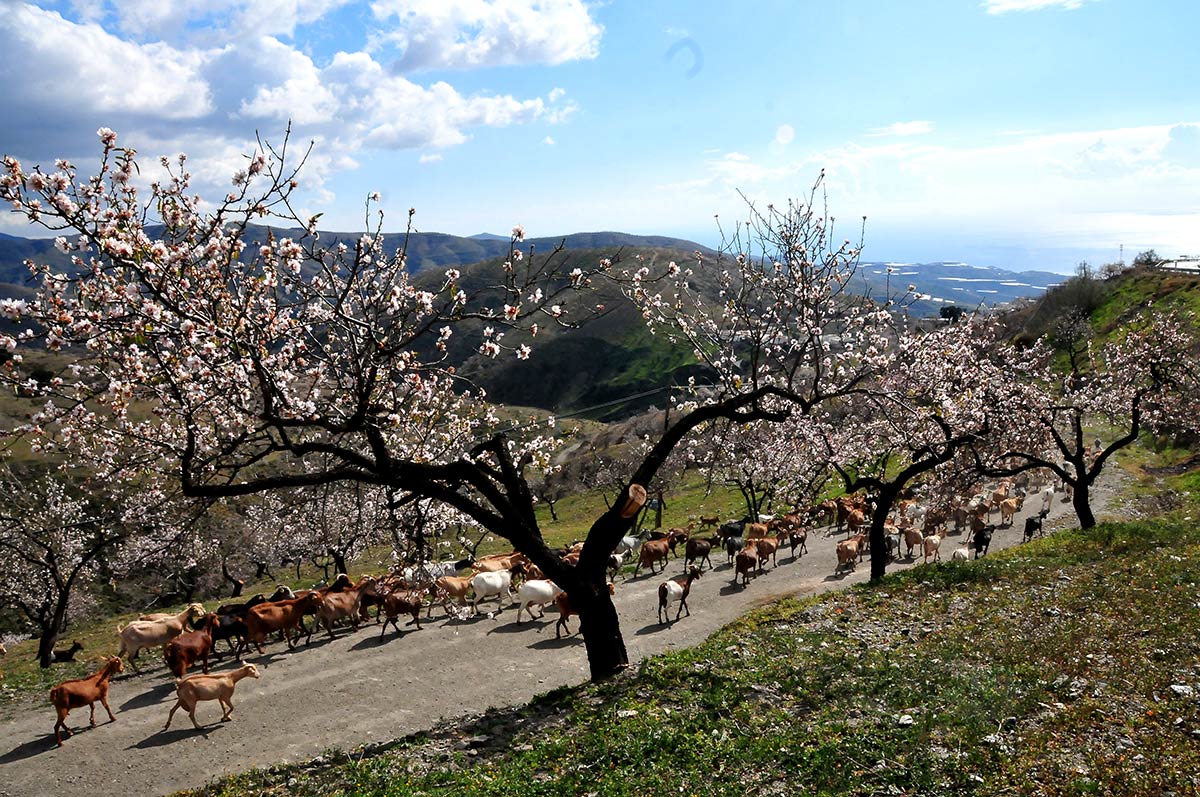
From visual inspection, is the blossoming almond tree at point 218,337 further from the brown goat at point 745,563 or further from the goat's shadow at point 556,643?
the brown goat at point 745,563

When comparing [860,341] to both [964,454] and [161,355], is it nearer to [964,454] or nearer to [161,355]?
[964,454]

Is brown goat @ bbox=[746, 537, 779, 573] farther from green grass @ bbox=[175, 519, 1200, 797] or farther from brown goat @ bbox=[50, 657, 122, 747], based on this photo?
brown goat @ bbox=[50, 657, 122, 747]

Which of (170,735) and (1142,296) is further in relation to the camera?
(1142,296)

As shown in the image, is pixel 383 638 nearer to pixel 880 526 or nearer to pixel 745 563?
pixel 745 563

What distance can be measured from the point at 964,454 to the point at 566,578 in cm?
1732

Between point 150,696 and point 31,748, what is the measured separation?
3078mm

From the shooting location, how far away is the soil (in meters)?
14.9

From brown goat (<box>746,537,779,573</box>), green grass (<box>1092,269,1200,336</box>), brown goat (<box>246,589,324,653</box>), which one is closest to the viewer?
brown goat (<box>246,589,324,653</box>)

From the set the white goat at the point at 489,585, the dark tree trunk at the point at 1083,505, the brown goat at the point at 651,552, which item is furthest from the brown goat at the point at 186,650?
the dark tree trunk at the point at 1083,505

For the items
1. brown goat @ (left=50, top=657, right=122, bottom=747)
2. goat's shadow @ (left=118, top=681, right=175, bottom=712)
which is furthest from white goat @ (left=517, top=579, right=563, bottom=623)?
brown goat @ (left=50, top=657, right=122, bottom=747)

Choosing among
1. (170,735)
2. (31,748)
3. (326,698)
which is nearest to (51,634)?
(31,748)

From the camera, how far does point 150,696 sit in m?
19.2

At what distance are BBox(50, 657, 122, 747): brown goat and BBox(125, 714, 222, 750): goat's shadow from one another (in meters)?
1.77

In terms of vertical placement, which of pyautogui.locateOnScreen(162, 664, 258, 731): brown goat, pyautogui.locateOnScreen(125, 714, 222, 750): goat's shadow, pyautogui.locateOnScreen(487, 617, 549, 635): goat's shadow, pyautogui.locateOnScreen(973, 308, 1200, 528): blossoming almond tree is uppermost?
pyautogui.locateOnScreen(973, 308, 1200, 528): blossoming almond tree
